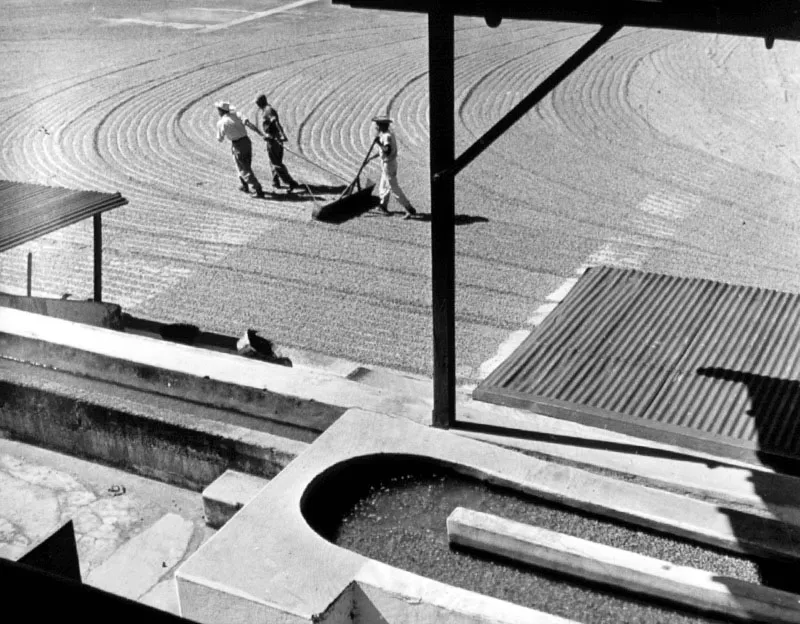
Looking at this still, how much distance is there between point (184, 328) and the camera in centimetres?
987

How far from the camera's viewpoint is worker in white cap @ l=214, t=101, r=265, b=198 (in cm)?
1576

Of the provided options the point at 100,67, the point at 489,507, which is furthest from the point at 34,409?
the point at 100,67

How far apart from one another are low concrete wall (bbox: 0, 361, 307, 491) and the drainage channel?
542mm

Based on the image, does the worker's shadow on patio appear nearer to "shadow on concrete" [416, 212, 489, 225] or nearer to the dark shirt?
the dark shirt

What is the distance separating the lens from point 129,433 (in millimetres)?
5598

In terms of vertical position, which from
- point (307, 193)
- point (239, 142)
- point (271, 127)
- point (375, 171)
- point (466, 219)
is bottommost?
point (466, 219)

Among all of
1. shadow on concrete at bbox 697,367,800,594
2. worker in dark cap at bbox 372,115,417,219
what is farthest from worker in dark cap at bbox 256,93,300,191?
shadow on concrete at bbox 697,367,800,594

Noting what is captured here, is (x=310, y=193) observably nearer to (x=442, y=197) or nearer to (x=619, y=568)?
(x=442, y=197)

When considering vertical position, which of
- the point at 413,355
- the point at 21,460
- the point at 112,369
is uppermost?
the point at 112,369

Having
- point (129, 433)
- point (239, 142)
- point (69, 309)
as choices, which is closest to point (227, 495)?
point (129, 433)

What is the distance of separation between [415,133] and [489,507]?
48.7 ft

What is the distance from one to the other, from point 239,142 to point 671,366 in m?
9.51

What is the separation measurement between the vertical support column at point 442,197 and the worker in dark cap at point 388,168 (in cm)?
882

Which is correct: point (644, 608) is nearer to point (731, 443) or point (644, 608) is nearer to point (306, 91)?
point (731, 443)
